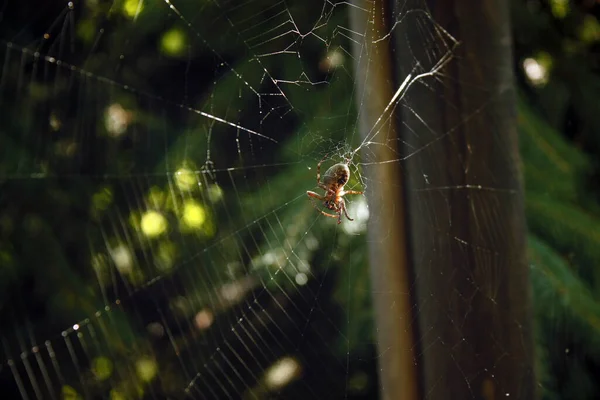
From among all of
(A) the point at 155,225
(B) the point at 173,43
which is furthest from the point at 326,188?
(B) the point at 173,43

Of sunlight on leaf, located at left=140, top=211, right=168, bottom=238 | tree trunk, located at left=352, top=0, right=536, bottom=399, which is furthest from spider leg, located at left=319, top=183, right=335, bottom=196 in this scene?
sunlight on leaf, located at left=140, top=211, right=168, bottom=238

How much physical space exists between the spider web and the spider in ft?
0.18

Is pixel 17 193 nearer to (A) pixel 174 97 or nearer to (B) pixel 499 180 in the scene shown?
(A) pixel 174 97

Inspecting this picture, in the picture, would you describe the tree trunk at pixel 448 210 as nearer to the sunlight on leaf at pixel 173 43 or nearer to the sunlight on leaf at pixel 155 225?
the sunlight on leaf at pixel 173 43

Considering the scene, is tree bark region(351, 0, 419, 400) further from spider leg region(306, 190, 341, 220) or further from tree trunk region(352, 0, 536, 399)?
spider leg region(306, 190, 341, 220)

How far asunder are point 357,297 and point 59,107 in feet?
4.79

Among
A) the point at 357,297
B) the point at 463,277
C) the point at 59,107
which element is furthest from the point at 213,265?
the point at 463,277

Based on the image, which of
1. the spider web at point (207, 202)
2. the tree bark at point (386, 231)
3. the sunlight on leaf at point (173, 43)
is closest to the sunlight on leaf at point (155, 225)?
the spider web at point (207, 202)

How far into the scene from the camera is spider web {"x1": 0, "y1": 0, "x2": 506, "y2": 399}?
1806 millimetres

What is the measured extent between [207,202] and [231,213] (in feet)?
0.40

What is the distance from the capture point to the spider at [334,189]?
7.42 feet

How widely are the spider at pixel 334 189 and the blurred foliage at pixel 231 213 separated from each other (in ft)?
0.23

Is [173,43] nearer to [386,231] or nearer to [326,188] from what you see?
[326,188]

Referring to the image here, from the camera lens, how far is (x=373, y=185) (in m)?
1.74
